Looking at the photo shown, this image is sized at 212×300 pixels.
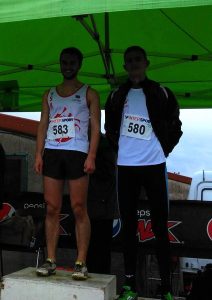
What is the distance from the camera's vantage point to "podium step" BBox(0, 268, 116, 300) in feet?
9.32

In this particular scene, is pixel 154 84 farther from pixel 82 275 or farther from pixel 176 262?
pixel 176 262

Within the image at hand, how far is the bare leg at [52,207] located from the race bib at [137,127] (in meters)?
0.58

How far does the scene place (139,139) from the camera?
300 centimetres

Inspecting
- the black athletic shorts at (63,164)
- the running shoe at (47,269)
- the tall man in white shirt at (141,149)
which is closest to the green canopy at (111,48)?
the tall man in white shirt at (141,149)

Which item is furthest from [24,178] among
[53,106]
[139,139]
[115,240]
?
[139,139]

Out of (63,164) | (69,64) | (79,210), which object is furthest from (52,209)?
(69,64)

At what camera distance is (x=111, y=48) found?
502 centimetres

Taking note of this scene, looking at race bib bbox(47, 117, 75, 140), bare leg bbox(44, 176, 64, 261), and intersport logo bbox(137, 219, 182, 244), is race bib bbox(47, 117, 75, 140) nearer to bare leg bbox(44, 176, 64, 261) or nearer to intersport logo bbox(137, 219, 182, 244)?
bare leg bbox(44, 176, 64, 261)

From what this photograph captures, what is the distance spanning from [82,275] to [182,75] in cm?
325

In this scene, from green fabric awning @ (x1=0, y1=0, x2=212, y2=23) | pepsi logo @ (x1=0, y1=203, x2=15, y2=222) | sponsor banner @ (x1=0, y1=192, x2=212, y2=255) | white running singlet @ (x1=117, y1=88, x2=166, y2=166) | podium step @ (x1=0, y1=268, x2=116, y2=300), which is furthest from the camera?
pepsi logo @ (x1=0, y1=203, x2=15, y2=222)

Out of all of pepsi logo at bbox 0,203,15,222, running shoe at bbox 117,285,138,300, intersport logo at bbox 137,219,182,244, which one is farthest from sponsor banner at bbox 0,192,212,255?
running shoe at bbox 117,285,138,300

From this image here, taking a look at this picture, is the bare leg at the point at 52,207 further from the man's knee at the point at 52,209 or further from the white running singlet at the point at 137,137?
the white running singlet at the point at 137,137

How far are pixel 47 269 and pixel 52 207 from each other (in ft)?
1.35

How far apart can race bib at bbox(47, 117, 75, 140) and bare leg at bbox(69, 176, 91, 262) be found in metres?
0.31
